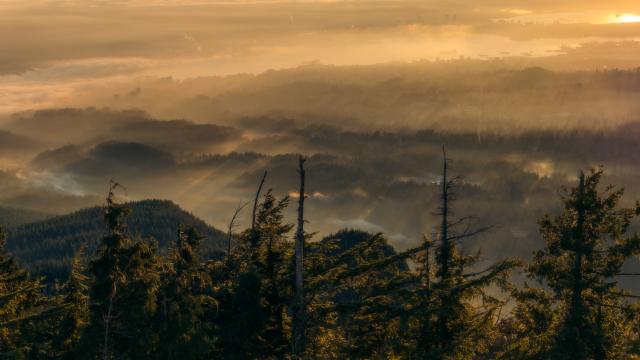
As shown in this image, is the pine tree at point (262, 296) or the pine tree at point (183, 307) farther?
the pine tree at point (262, 296)

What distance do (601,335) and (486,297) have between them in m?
5.23

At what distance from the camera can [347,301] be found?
32188 millimetres

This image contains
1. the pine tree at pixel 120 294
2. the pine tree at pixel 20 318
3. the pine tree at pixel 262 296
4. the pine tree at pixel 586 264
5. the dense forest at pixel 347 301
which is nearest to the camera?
the pine tree at pixel 120 294

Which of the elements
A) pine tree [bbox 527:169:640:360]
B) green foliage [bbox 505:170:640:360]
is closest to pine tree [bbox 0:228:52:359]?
green foliage [bbox 505:170:640:360]

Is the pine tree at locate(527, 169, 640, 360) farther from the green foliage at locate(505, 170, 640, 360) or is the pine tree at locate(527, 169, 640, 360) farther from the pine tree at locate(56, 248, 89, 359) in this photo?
the pine tree at locate(56, 248, 89, 359)

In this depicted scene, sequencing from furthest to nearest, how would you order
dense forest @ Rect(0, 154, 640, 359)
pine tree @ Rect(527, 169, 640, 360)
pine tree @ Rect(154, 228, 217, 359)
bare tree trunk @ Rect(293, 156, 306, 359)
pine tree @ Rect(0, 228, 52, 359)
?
pine tree @ Rect(154, 228, 217, 359) < pine tree @ Rect(0, 228, 52, 359) < pine tree @ Rect(527, 169, 640, 360) < dense forest @ Rect(0, 154, 640, 359) < bare tree trunk @ Rect(293, 156, 306, 359)

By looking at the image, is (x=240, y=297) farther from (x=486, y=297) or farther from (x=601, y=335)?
(x=601, y=335)

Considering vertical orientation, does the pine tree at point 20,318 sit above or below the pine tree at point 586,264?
below

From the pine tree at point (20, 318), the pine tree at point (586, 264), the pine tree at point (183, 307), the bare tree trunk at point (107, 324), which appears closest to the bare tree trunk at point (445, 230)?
the pine tree at point (586, 264)

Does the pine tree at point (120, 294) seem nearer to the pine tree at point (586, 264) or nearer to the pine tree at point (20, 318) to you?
the pine tree at point (20, 318)

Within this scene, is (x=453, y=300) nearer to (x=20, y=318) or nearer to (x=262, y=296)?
(x=262, y=296)

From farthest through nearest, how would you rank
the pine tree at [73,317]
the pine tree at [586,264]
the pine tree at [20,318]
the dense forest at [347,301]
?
the pine tree at [73,317], the pine tree at [20,318], the pine tree at [586,264], the dense forest at [347,301]

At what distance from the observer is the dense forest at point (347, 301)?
103 feet

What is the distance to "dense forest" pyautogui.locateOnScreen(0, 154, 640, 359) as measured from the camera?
1238 inches
